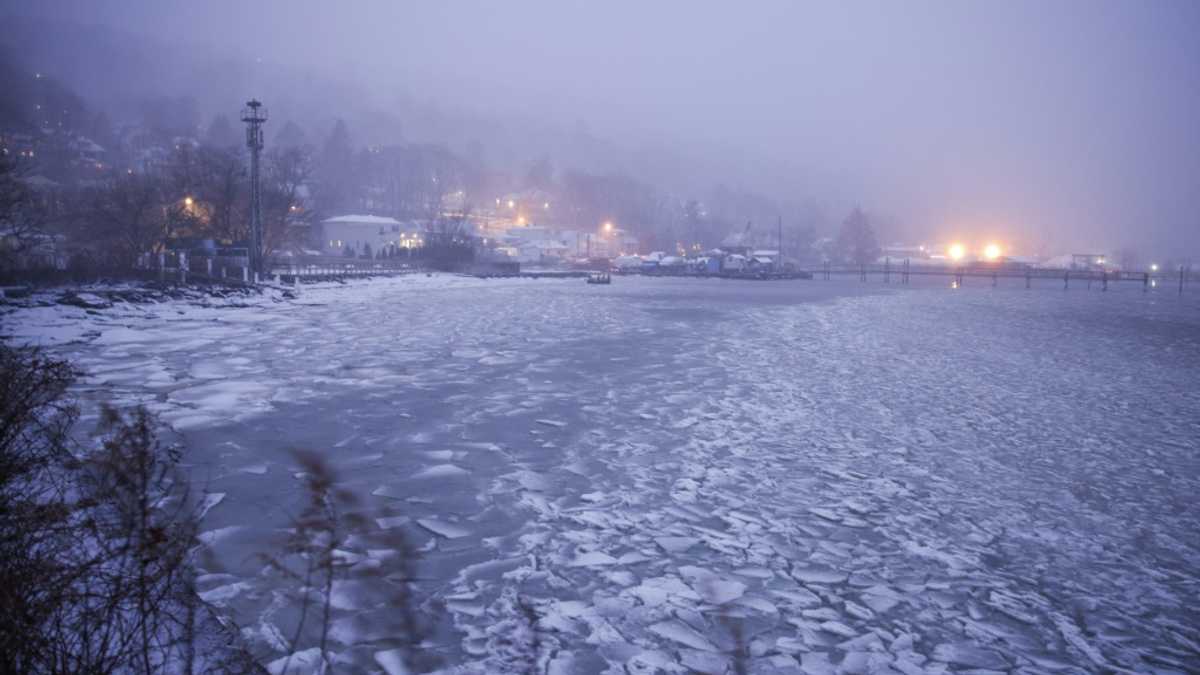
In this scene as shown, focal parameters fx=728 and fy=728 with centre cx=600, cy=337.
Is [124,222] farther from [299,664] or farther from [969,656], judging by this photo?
[969,656]

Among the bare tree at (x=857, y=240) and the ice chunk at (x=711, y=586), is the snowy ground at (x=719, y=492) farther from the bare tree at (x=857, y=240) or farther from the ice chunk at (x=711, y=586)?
the bare tree at (x=857, y=240)

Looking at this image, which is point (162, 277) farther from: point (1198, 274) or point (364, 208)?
point (1198, 274)

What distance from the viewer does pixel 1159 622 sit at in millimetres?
4711

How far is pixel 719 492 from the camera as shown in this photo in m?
7.09

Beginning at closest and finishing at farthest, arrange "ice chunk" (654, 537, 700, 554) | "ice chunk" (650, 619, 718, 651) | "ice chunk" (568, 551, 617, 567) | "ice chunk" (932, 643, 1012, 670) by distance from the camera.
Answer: "ice chunk" (932, 643, 1012, 670)
"ice chunk" (650, 619, 718, 651)
"ice chunk" (568, 551, 617, 567)
"ice chunk" (654, 537, 700, 554)

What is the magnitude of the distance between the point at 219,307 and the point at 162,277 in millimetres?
3719

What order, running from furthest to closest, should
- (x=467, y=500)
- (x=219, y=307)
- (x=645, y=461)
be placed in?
(x=219, y=307), (x=645, y=461), (x=467, y=500)

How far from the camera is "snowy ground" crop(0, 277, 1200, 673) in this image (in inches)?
175

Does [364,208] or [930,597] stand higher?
[364,208]

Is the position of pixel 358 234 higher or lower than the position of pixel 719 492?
higher

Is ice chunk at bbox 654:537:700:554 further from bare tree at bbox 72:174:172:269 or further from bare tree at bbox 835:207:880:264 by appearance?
bare tree at bbox 835:207:880:264

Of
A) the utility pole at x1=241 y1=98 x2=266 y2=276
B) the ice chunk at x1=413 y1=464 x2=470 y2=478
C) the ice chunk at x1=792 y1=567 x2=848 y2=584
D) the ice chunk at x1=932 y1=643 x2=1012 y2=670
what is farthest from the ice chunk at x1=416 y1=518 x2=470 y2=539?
the utility pole at x1=241 y1=98 x2=266 y2=276

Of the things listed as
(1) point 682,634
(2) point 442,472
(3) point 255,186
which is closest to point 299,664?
(1) point 682,634

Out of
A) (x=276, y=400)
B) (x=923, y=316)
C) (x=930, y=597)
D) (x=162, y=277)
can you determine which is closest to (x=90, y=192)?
(x=162, y=277)
